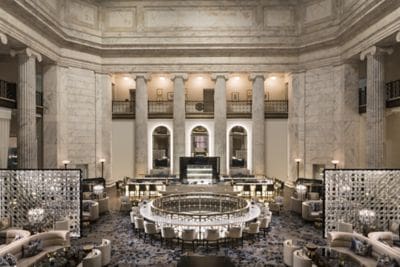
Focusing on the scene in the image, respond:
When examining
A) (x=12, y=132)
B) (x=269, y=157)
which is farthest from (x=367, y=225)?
(x=12, y=132)

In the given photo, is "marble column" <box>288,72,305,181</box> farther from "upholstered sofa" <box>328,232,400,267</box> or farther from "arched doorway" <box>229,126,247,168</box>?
"upholstered sofa" <box>328,232,400,267</box>

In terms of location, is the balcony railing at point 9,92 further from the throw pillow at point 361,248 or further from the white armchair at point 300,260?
the throw pillow at point 361,248

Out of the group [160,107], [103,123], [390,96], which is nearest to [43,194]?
[103,123]

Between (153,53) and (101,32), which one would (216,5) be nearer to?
(153,53)

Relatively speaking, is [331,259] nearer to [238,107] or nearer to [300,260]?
[300,260]

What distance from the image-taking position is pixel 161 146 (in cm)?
2022

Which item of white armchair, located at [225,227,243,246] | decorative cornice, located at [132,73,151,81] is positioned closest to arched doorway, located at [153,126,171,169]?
decorative cornice, located at [132,73,151,81]

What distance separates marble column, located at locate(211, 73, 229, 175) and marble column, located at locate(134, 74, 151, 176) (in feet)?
13.9

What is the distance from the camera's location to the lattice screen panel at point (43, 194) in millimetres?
9156

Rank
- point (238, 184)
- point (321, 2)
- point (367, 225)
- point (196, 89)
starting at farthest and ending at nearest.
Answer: point (196, 89)
point (321, 2)
point (238, 184)
point (367, 225)

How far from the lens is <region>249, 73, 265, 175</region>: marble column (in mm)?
18484

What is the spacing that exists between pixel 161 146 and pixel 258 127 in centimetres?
637

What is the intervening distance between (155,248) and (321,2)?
15.1 metres

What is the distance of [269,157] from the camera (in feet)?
64.5
